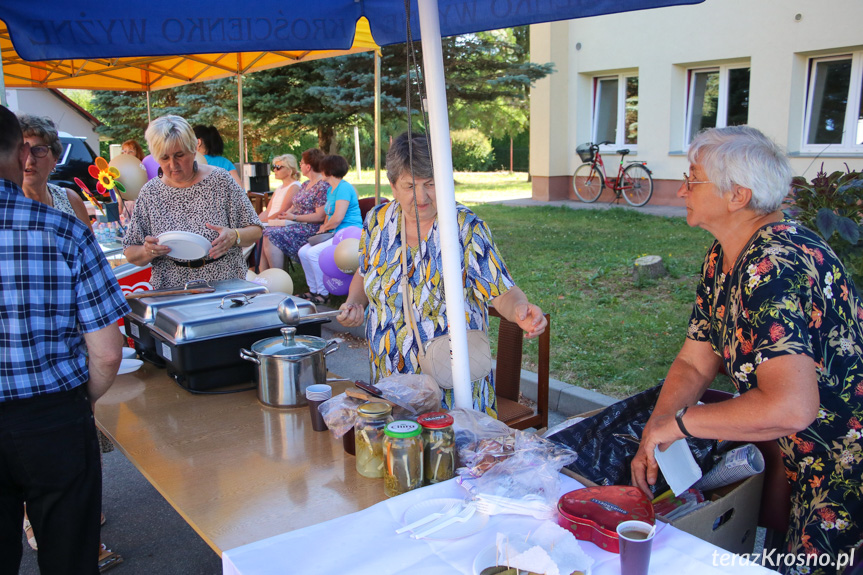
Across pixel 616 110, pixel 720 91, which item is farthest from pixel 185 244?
pixel 616 110

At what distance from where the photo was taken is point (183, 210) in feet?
10.7

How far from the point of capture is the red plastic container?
1354 millimetres

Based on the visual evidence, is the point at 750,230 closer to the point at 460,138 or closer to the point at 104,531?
the point at 104,531

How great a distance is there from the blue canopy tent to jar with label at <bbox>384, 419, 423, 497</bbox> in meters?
1.54

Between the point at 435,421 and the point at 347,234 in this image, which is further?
the point at 347,234

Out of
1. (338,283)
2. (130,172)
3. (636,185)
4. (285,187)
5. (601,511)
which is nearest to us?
(601,511)

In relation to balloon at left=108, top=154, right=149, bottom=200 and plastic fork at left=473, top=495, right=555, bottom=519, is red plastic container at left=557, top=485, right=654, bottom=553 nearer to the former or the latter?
plastic fork at left=473, top=495, right=555, bottom=519

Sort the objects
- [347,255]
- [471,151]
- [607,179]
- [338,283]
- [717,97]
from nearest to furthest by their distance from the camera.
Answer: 1. [347,255]
2. [338,283]
3. [717,97]
4. [607,179]
5. [471,151]

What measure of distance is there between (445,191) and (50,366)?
117cm

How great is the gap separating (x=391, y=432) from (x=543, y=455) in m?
0.37

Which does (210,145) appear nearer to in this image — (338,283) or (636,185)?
(338,283)

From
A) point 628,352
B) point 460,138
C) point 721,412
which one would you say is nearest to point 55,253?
point 721,412

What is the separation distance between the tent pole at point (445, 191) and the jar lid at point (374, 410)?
0.32 m

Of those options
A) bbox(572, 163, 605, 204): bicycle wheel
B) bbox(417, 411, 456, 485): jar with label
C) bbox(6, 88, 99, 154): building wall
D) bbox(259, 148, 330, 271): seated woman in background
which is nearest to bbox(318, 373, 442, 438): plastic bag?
bbox(417, 411, 456, 485): jar with label
